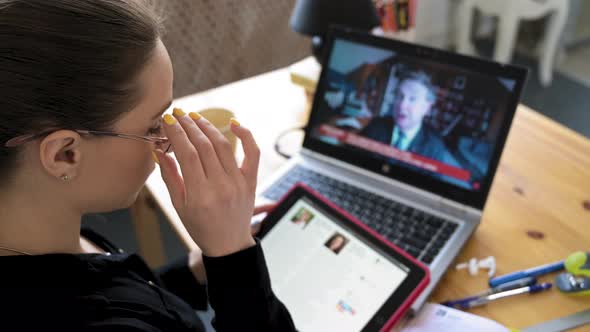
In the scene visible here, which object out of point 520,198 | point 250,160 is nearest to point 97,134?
point 250,160

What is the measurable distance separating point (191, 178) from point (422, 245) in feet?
1.38

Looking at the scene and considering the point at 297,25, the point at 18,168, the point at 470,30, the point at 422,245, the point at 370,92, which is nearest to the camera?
the point at 18,168

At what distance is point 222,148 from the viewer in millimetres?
563

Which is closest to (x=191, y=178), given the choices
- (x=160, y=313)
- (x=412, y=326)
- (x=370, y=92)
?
(x=160, y=313)

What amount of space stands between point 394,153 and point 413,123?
67 millimetres

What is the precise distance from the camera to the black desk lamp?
3.59 feet

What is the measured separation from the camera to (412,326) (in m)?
0.69

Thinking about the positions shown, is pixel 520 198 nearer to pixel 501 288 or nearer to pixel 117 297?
pixel 501 288

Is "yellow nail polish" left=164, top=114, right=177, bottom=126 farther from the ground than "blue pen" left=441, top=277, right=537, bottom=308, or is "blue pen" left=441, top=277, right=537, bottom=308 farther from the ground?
"yellow nail polish" left=164, top=114, right=177, bottom=126

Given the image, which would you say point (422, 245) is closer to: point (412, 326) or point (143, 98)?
point (412, 326)

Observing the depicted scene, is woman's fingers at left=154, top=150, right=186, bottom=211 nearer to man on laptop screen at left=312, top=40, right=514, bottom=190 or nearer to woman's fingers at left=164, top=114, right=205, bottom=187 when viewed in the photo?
woman's fingers at left=164, top=114, right=205, bottom=187

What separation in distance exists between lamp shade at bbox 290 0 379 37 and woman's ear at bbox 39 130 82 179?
28.2 inches

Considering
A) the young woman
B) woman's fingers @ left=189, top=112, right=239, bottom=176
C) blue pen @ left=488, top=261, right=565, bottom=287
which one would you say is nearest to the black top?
the young woman

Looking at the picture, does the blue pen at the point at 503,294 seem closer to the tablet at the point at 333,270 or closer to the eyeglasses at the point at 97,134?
the tablet at the point at 333,270
